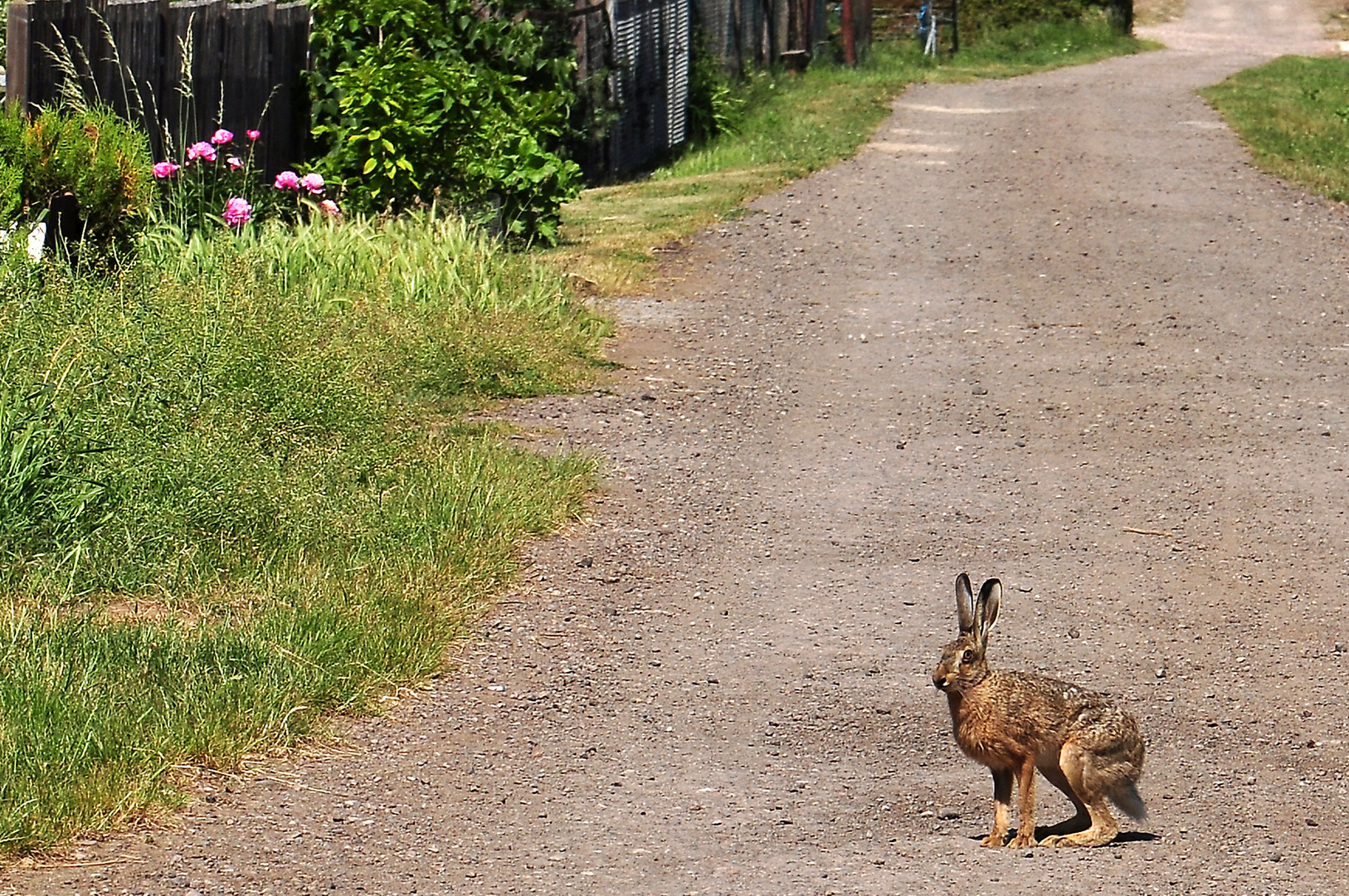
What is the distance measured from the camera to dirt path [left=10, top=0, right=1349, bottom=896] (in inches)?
179

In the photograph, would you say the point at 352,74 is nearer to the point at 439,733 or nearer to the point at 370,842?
the point at 439,733

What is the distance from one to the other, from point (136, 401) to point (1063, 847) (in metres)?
4.18

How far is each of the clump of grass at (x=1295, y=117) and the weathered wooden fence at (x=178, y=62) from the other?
28.5 ft

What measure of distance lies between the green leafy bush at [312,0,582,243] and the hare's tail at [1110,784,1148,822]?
810 cm

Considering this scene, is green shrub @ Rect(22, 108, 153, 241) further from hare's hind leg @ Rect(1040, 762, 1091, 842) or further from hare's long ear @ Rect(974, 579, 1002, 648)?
hare's hind leg @ Rect(1040, 762, 1091, 842)

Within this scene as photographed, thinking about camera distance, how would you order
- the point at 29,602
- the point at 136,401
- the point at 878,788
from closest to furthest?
the point at 878,788, the point at 29,602, the point at 136,401

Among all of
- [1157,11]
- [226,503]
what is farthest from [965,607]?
[1157,11]

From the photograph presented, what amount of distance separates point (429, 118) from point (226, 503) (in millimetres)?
5620

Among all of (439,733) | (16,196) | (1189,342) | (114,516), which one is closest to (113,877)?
(439,733)

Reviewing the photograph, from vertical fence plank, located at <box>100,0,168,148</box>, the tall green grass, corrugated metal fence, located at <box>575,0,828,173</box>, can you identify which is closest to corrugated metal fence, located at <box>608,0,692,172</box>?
corrugated metal fence, located at <box>575,0,828,173</box>

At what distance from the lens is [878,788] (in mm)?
4988

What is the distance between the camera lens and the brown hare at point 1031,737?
448 centimetres

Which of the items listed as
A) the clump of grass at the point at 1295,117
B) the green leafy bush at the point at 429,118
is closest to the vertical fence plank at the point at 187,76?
the green leafy bush at the point at 429,118

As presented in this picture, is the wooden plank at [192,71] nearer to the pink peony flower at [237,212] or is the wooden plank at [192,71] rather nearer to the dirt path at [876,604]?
the pink peony flower at [237,212]
